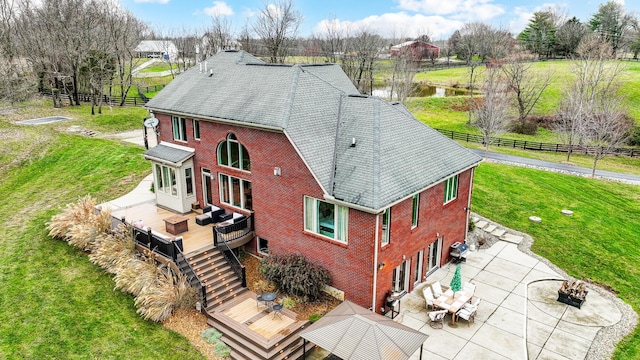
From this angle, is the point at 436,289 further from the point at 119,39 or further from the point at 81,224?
the point at 119,39

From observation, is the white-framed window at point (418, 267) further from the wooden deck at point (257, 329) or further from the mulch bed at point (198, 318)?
the wooden deck at point (257, 329)

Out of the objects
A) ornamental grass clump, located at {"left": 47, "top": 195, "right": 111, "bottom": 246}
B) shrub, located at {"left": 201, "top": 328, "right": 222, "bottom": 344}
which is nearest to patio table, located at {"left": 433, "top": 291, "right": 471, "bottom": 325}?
shrub, located at {"left": 201, "top": 328, "right": 222, "bottom": 344}

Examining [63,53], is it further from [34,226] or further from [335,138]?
[335,138]

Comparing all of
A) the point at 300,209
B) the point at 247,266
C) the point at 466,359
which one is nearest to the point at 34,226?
the point at 247,266

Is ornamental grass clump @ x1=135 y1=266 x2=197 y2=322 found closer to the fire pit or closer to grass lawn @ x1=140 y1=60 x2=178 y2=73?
the fire pit

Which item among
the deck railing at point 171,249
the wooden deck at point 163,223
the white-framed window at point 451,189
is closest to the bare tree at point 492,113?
the white-framed window at point 451,189

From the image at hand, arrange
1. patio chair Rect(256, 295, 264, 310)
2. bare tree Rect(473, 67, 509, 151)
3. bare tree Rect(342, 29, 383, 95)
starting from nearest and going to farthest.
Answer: patio chair Rect(256, 295, 264, 310) → bare tree Rect(473, 67, 509, 151) → bare tree Rect(342, 29, 383, 95)
